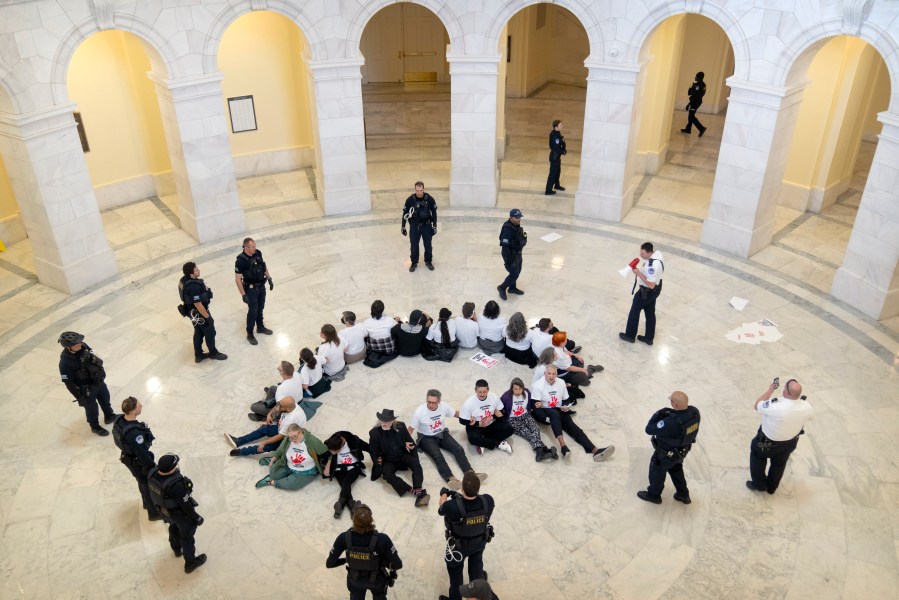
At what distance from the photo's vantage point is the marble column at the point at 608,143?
13.6m

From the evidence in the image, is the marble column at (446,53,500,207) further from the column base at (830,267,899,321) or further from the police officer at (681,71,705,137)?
the police officer at (681,71,705,137)

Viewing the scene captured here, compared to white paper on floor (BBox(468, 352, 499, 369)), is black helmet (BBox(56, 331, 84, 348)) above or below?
above

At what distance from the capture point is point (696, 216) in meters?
14.9

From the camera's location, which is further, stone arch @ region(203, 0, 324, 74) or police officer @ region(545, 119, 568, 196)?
police officer @ region(545, 119, 568, 196)

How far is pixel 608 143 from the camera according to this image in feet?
46.5

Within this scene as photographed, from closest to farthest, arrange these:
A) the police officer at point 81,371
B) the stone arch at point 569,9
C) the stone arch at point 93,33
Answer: the police officer at point 81,371
the stone arch at point 93,33
the stone arch at point 569,9

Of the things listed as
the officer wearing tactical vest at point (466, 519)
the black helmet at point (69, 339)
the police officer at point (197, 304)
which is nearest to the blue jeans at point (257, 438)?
the police officer at point (197, 304)

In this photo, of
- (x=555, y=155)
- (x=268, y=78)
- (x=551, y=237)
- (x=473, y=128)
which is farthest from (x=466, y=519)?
(x=268, y=78)

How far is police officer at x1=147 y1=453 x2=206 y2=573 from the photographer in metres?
6.86

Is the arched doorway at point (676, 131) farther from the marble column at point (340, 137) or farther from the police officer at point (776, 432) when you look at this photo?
the police officer at point (776, 432)

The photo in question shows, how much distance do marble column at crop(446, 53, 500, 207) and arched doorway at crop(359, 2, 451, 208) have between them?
106cm

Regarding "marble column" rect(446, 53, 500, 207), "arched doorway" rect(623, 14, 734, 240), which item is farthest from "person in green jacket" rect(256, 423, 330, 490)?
"arched doorway" rect(623, 14, 734, 240)

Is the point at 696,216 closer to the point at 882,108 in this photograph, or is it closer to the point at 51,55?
the point at 882,108

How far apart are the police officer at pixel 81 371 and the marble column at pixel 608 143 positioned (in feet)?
31.3
